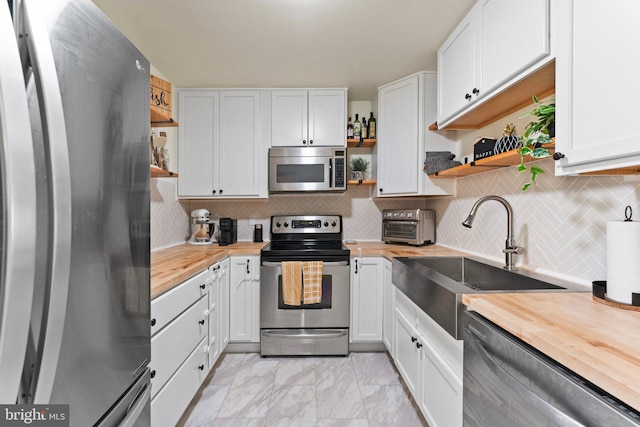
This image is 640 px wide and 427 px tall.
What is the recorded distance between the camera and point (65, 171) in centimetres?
53

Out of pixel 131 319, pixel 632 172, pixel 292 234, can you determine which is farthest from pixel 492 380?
pixel 292 234

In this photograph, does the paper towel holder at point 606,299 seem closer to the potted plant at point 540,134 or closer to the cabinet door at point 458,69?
the potted plant at point 540,134

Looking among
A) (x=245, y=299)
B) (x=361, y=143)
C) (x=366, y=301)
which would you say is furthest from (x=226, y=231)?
(x=361, y=143)

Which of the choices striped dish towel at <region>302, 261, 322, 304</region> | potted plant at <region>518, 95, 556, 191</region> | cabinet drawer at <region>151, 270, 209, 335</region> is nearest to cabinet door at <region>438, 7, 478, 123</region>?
potted plant at <region>518, 95, 556, 191</region>

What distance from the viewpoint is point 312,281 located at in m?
2.27

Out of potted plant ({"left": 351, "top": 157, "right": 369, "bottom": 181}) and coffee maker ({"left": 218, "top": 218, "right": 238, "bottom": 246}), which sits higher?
potted plant ({"left": 351, "top": 157, "right": 369, "bottom": 181})

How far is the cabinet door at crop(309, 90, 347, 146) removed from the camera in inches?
105

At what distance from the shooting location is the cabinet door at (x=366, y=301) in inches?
94.4

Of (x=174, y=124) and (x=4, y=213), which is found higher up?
(x=174, y=124)

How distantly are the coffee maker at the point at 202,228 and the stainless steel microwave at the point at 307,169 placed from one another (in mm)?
670

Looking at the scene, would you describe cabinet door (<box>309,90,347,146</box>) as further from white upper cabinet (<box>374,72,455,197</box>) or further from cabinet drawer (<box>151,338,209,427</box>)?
cabinet drawer (<box>151,338,209,427</box>)

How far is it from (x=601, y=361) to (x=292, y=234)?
7.98ft

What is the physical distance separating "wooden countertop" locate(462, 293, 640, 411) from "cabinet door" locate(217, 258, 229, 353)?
174 cm

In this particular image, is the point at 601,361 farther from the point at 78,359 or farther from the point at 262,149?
the point at 262,149
